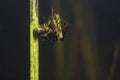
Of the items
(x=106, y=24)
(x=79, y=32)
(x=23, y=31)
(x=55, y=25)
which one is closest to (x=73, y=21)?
(x=79, y=32)

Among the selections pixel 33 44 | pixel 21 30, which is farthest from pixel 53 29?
pixel 21 30

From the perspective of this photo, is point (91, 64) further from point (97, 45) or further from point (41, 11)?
point (41, 11)

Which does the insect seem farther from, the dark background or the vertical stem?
the dark background

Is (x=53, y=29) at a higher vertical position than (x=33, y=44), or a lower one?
higher

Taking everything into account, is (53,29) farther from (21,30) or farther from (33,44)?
(21,30)

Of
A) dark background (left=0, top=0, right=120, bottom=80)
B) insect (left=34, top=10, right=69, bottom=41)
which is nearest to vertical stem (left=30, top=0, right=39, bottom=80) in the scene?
insect (left=34, top=10, right=69, bottom=41)

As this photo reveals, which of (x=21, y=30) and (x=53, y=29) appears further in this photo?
(x=21, y=30)

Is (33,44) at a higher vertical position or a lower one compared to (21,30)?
lower

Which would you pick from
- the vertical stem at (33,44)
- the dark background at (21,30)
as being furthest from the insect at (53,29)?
the dark background at (21,30)
